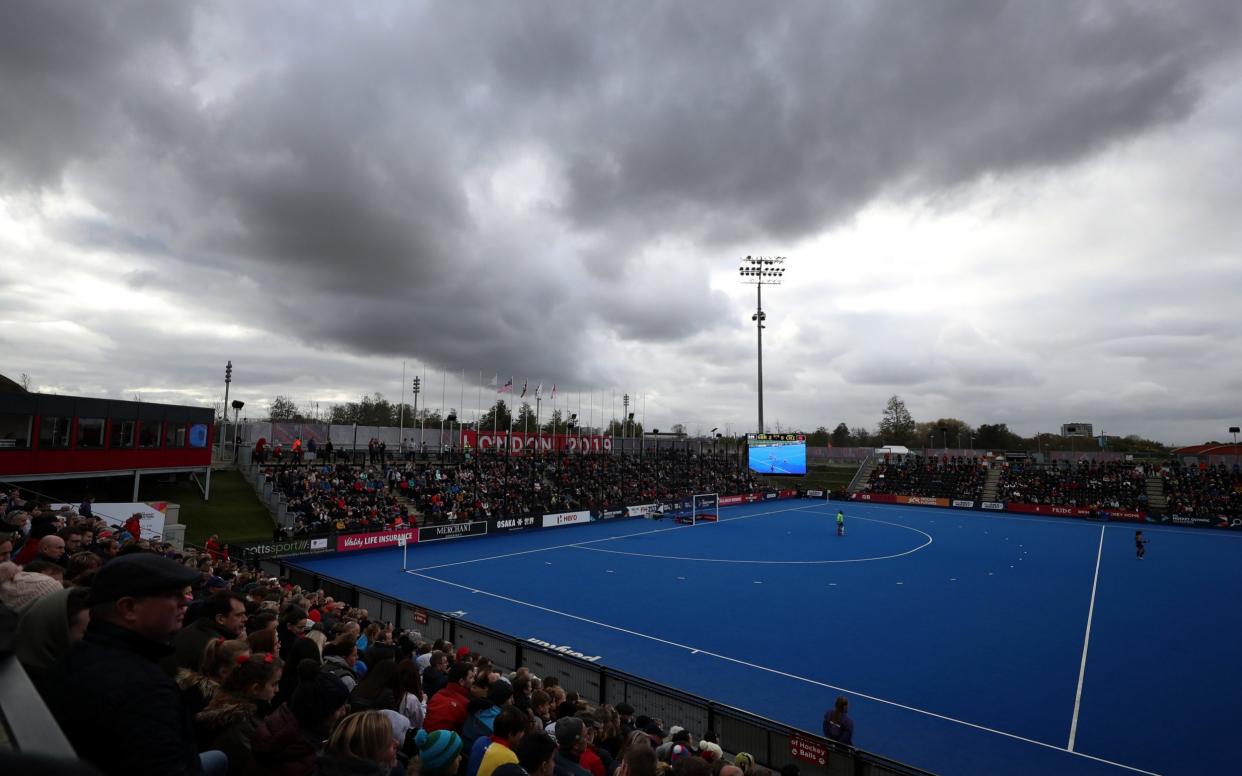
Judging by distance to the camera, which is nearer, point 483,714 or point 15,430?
point 483,714

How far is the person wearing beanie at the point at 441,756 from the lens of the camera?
17.6ft

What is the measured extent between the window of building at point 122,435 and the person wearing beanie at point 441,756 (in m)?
37.8

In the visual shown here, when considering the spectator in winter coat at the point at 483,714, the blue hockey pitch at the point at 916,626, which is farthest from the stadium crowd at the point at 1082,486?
the spectator in winter coat at the point at 483,714

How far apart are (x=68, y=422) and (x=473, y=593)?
74.9 feet

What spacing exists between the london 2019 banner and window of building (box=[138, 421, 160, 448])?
24470 mm

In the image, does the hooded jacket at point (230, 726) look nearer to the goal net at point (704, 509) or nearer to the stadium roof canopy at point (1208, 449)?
the goal net at point (704, 509)

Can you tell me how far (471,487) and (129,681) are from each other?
47.2 m

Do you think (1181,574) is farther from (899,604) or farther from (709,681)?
(709,681)

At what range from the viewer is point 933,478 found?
74.2 metres

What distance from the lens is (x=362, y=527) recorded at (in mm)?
35656

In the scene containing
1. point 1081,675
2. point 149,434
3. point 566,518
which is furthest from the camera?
point 566,518

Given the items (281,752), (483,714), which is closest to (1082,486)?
(483,714)

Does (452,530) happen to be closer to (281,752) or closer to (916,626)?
(916,626)

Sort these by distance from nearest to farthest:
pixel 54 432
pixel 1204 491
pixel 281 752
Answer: pixel 281 752, pixel 54 432, pixel 1204 491
